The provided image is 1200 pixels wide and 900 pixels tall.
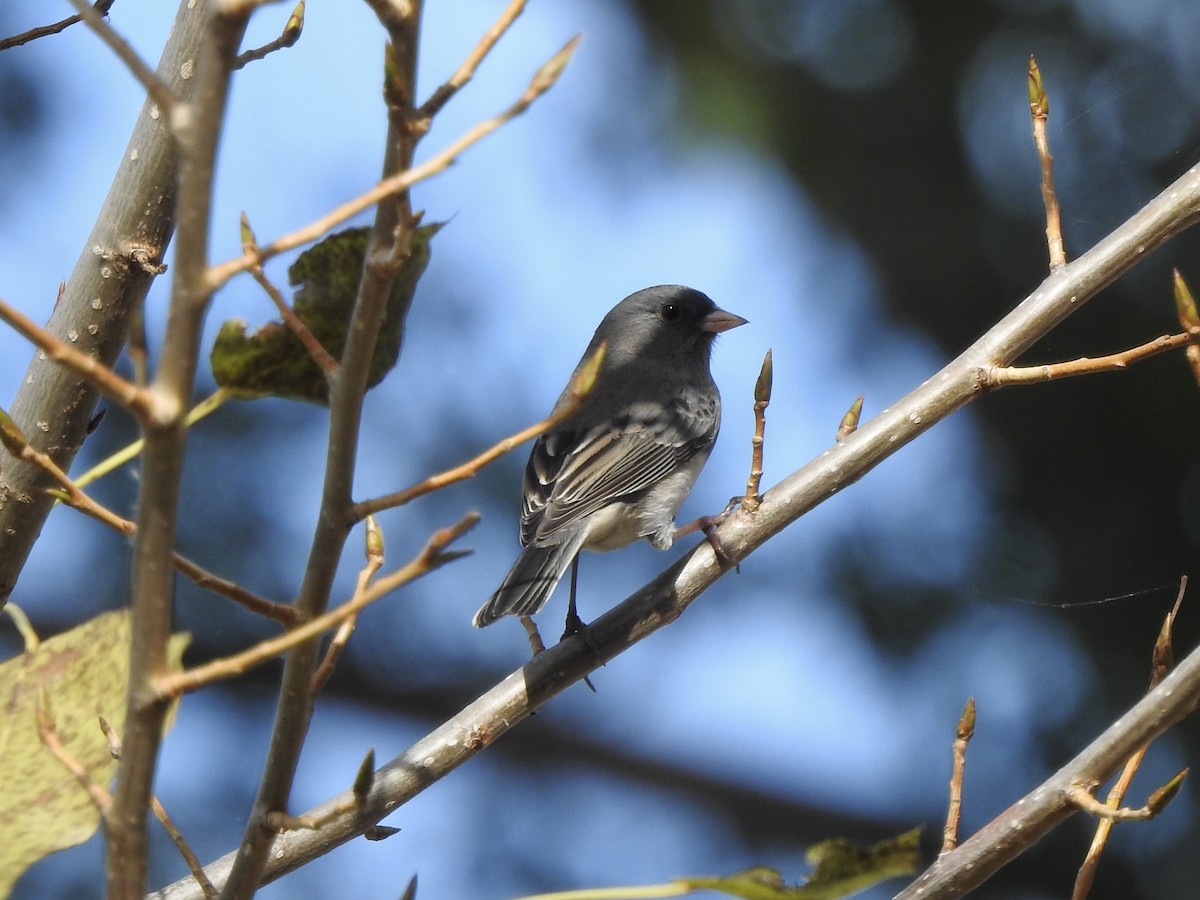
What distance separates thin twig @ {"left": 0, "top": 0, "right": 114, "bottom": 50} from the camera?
152 cm

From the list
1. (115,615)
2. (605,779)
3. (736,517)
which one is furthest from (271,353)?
(605,779)

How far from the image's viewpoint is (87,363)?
69 centimetres

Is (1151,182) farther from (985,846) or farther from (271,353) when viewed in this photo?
(271,353)

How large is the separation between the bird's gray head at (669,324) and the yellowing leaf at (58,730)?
7.82ft

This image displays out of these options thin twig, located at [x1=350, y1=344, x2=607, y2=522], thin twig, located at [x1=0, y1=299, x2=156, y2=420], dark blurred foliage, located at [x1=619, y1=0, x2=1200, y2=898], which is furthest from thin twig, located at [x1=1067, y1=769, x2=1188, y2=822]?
dark blurred foliage, located at [x1=619, y1=0, x2=1200, y2=898]

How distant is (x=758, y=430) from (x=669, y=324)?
1.86 m

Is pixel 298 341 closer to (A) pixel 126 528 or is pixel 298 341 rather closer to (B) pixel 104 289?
(A) pixel 126 528

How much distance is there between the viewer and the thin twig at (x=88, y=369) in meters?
0.65

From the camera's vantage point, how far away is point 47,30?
1.59m

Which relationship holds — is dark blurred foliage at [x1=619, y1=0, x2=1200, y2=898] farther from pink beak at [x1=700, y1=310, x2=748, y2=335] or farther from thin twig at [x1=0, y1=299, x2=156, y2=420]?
thin twig at [x1=0, y1=299, x2=156, y2=420]

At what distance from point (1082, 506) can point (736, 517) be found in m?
2.77

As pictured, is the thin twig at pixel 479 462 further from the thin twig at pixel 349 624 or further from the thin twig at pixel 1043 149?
the thin twig at pixel 1043 149

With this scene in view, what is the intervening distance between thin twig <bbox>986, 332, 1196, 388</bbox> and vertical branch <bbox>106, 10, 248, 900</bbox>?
1.05 m

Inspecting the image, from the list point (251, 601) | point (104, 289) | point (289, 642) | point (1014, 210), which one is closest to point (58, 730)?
point (251, 601)
